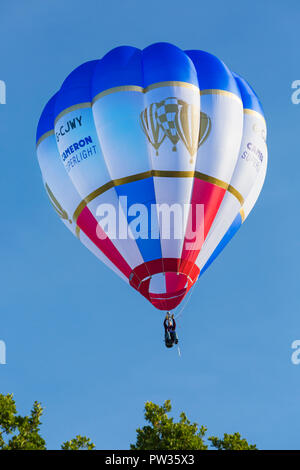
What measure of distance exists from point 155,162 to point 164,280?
3729 millimetres

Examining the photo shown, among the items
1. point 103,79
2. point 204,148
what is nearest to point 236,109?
point 204,148

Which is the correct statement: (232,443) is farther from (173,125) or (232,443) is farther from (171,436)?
(173,125)

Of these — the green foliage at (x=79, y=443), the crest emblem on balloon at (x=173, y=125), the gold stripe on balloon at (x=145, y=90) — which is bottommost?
the green foliage at (x=79, y=443)

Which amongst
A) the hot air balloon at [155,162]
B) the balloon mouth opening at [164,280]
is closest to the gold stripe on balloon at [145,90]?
the hot air balloon at [155,162]

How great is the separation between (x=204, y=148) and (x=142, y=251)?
12.8 feet

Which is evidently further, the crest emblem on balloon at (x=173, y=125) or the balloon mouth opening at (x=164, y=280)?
the crest emblem on balloon at (x=173, y=125)

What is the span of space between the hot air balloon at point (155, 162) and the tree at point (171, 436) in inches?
135

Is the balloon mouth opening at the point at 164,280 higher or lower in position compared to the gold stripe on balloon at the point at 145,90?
lower

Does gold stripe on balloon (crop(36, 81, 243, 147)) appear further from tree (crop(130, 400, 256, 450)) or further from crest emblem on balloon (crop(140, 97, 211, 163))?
tree (crop(130, 400, 256, 450))

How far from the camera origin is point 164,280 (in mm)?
34094

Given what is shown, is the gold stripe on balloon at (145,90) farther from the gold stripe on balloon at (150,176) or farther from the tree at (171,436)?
the tree at (171,436)

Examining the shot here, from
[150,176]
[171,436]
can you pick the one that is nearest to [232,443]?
[171,436]

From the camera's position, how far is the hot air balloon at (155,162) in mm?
34219
